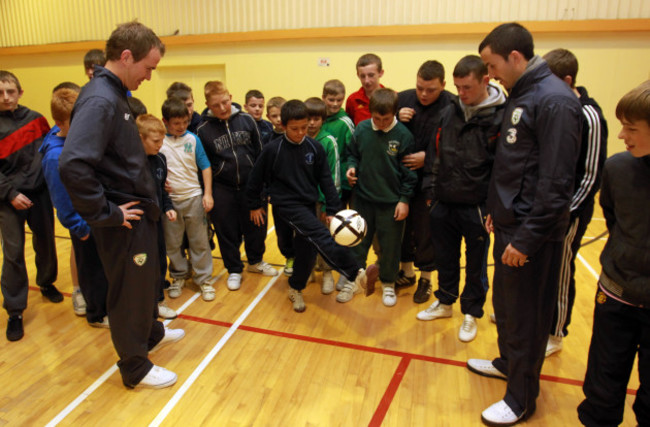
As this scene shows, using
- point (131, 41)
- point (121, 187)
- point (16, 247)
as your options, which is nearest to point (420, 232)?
point (121, 187)

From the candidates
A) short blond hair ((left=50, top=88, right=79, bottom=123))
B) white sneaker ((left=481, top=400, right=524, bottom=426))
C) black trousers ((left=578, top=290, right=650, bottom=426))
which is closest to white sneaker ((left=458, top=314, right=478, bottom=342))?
white sneaker ((left=481, top=400, right=524, bottom=426))

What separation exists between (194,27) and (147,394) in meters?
7.71

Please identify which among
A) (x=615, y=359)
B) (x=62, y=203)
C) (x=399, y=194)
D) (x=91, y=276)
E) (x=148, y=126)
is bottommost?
(x=91, y=276)

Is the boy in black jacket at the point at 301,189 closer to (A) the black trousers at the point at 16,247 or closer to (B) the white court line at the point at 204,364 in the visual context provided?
(B) the white court line at the point at 204,364

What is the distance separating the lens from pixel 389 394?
272 cm

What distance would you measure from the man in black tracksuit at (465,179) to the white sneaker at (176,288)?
90.9 inches

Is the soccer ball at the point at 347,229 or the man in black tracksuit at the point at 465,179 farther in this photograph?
the soccer ball at the point at 347,229

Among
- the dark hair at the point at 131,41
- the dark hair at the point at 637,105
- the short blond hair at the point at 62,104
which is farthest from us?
the short blond hair at the point at 62,104

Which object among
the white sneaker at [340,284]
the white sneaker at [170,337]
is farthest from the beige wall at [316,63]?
the white sneaker at [170,337]

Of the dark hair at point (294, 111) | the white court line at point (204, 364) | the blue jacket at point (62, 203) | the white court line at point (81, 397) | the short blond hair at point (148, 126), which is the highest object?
the dark hair at point (294, 111)

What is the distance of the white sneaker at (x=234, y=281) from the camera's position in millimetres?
4125

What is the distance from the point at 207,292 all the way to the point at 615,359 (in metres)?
3.07

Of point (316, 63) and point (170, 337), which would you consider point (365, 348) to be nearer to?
point (170, 337)

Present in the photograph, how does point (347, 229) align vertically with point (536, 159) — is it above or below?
below
